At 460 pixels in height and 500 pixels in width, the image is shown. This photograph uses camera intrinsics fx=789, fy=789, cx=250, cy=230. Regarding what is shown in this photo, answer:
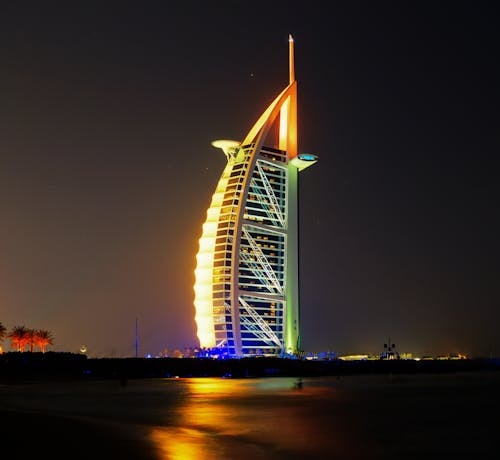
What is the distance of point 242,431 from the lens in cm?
2998

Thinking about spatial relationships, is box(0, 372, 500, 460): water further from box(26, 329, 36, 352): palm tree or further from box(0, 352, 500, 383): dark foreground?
box(26, 329, 36, 352): palm tree

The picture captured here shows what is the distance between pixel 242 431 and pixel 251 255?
93.0 metres

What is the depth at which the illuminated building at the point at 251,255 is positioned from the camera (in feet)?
387

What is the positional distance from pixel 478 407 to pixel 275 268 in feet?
272

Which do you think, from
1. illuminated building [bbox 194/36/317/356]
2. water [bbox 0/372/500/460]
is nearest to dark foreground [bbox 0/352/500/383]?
illuminated building [bbox 194/36/317/356]

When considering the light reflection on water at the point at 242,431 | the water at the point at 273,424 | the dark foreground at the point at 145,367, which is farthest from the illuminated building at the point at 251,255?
the light reflection on water at the point at 242,431

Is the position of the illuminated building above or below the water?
above

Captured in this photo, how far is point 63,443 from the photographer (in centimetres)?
2552

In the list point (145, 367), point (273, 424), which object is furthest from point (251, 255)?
point (273, 424)

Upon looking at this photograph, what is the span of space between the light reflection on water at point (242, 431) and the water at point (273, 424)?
0.11 ft

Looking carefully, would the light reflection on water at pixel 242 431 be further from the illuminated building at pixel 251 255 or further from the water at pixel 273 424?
the illuminated building at pixel 251 255

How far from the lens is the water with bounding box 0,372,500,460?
24.8m

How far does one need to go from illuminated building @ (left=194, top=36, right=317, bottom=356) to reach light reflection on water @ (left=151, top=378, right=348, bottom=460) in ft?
237

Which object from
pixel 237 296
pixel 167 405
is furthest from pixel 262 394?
pixel 237 296
